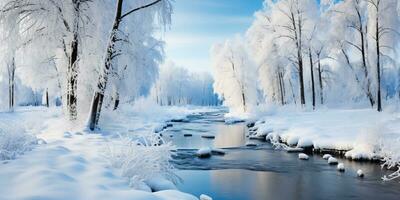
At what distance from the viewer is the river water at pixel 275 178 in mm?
9141

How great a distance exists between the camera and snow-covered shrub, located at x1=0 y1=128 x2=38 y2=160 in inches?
265

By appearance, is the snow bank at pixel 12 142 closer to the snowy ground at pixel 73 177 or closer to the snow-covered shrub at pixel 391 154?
the snowy ground at pixel 73 177

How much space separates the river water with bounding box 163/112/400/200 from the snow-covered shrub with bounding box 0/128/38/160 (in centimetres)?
374

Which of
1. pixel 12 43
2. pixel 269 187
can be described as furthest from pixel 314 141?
pixel 12 43

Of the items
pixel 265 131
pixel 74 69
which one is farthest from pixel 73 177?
pixel 265 131

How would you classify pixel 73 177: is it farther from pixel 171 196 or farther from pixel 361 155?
pixel 361 155

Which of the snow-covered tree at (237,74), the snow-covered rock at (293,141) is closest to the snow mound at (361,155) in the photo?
the snow-covered rock at (293,141)

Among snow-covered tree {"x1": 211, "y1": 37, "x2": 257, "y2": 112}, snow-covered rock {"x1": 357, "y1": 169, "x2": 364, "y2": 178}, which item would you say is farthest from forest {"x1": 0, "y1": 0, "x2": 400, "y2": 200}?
snow-covered tree {"x1": 211, "y1": 37, "x2": 257, "y2": 112}

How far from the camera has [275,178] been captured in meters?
10.8

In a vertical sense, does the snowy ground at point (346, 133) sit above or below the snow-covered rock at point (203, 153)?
above

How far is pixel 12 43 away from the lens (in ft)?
42.7

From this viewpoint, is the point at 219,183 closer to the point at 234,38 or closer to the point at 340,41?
the point at 340,41

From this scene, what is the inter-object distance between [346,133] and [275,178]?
616cm

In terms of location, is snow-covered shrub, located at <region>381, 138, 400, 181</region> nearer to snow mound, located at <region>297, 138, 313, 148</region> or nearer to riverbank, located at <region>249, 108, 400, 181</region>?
riverbank, located at <region>249, 108, 400, 181</region>
